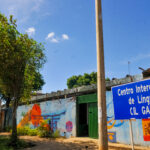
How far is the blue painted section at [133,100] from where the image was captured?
4.46m

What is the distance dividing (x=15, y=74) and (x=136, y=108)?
8.22 meters

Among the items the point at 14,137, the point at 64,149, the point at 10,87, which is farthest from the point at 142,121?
the point at 10,87

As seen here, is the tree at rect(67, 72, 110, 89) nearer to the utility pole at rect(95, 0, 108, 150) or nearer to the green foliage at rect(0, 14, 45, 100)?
the green foliage at rect(0, 14, 45, 100)

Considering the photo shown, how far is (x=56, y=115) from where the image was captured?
14453mm

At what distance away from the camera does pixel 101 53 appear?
442 centimetres

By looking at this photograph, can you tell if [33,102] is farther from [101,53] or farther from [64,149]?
[101,53]

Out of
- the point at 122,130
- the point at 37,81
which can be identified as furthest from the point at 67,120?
the point at 37,81

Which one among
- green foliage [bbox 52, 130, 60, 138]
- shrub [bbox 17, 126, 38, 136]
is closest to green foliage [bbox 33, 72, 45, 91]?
green foliage [bbox 52, 130, 60, 138]

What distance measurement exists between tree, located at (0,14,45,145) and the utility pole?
686 centimetres

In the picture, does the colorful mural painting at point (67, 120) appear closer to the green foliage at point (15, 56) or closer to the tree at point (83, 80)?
the green foliage at point (15, 56)

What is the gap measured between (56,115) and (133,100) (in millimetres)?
10713

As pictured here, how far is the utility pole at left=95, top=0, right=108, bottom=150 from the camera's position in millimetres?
3838

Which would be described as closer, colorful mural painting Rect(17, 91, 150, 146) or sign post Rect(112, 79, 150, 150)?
sign post Rect(112, 79, 150, 150)

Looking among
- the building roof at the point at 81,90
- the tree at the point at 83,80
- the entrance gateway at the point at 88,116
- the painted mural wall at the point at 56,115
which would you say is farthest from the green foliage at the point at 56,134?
the tree at the point at 83,80
